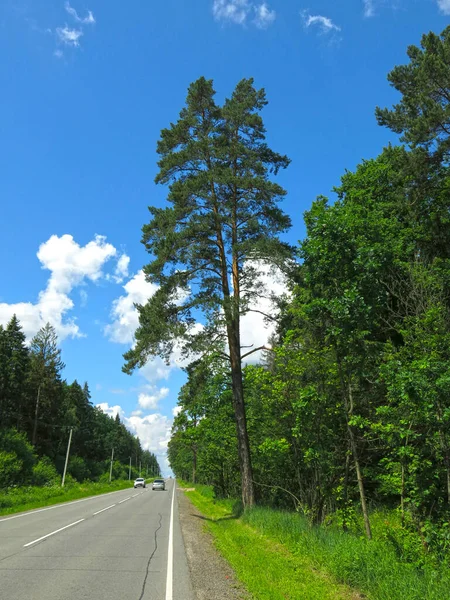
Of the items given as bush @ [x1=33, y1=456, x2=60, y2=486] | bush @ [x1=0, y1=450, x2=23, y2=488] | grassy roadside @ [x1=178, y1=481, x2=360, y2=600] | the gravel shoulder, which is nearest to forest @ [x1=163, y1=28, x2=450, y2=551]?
grassy roadside @ [x1=178, y1=481, x2=360, y2=600]

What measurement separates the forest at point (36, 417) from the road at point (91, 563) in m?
23.1

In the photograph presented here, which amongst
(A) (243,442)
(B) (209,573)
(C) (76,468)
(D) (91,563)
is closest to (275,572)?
(B) (209,573)

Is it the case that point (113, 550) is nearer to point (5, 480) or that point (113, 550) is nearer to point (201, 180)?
point (201, 180)

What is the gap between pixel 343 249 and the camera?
8805 millimetres

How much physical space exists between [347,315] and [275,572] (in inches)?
191

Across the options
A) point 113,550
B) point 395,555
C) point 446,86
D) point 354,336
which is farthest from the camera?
point 446,86

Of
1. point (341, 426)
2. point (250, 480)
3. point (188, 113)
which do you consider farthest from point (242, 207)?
point (250, 480)

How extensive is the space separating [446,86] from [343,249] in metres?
8.12

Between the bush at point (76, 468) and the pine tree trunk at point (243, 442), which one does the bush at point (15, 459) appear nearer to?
the bush at point (76, 468)

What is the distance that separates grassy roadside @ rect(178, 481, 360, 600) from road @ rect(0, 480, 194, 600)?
1087mm

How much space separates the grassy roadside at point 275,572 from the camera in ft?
20.2

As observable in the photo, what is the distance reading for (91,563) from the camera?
8.55m

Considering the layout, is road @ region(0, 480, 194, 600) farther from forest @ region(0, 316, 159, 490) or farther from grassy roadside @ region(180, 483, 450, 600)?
forest @ region(0, 316, 159, 490)

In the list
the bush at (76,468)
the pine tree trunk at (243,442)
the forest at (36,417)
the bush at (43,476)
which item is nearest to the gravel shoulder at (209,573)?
the pine tree trunk at (243,442)
